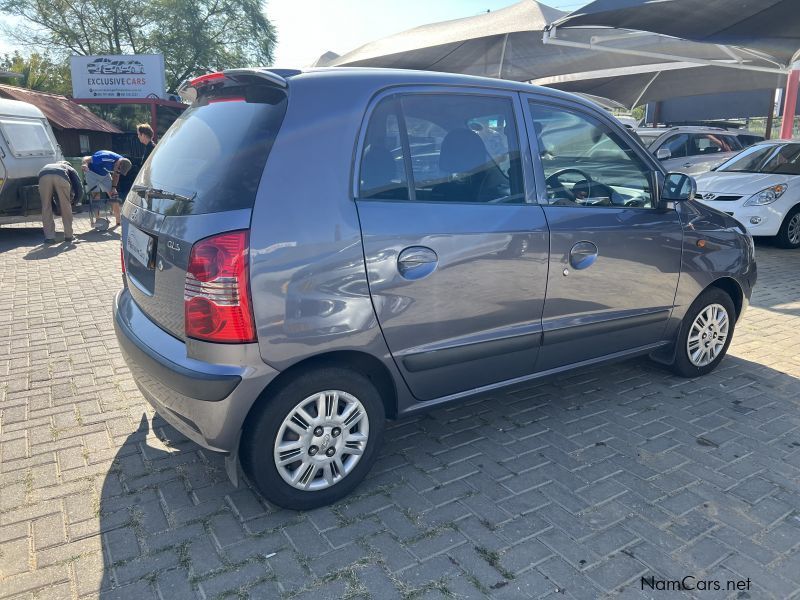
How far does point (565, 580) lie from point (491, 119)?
2.16m

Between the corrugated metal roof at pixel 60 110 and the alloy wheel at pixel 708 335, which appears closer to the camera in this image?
the alloy wheel at pixel 708 335

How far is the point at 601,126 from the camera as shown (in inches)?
139

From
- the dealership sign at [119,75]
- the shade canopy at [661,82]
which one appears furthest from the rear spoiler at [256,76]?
the dealership sign at [119,75]

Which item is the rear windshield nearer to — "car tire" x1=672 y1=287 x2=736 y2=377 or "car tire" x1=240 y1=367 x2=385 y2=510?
"car tire" x1=240 y1=367 x2=385 y2=510

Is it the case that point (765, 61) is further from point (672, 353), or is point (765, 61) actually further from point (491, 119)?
point (491, 119)

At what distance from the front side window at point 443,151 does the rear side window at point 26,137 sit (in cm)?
899

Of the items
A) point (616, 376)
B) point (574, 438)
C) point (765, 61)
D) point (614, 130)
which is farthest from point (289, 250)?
point (765, 61)

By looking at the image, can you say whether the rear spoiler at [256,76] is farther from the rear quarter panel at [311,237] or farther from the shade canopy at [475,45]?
the shade canopy at [475,45]

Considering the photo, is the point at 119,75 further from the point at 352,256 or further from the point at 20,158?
the point at 352,256

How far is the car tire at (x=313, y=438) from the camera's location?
99.5 inches

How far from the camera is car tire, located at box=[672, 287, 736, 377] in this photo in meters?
4.09

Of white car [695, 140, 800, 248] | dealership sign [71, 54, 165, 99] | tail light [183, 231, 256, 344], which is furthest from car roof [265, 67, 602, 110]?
dealership sign [71, 54, 165, 99]

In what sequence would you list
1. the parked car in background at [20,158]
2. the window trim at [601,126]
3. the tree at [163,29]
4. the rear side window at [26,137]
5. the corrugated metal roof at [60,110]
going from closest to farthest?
the window trim at [601,126], the parked car in background at [20,158], the rear side window at [26,137], the corrugated metal roof at [60,110], the tree at [163,29]

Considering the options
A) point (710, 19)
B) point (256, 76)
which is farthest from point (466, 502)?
point (710, 19)
